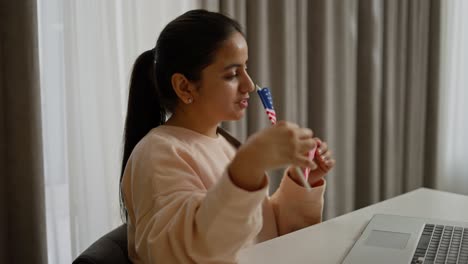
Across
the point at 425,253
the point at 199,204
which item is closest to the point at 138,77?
the point at 199,204

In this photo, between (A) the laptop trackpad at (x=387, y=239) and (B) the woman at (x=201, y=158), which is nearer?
(B) the woman at (x=201, y=158)

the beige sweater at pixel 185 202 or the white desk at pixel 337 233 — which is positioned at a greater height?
the beige sweater at pixel 185 202

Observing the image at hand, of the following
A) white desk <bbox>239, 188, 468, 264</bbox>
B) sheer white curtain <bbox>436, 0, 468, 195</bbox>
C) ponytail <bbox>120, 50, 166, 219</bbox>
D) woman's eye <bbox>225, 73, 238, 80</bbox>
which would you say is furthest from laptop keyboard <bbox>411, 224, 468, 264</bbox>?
sheer white curtain <bbox>436, 0, 468, 195</bbox>

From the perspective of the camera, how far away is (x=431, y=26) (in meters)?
2.72

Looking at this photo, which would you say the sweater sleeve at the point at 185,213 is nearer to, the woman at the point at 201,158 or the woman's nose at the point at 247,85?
the woman at the point at 201,158

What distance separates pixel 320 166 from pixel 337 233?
15 centimetres

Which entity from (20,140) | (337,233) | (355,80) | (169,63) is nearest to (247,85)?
(169,63)

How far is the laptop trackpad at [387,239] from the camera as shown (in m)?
1.09

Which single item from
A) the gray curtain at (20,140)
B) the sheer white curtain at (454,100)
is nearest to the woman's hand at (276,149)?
the gray curtain at (20,140)

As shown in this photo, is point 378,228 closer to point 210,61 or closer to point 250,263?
point 250,263

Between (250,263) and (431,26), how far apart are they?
2.06 m

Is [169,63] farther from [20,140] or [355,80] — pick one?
[355,80]

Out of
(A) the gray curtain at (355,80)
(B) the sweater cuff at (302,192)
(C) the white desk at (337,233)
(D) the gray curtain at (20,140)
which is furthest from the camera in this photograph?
(A) the gray curtain at (355,80)

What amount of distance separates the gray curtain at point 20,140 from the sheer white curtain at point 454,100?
2.02m
